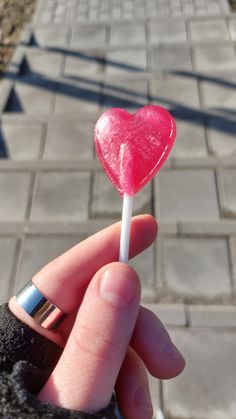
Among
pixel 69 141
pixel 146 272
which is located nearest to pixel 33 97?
pixel 69 141

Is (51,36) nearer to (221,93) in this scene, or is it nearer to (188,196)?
(221,93)

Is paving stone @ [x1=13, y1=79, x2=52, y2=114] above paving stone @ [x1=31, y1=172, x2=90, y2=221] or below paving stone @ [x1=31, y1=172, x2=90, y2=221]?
above

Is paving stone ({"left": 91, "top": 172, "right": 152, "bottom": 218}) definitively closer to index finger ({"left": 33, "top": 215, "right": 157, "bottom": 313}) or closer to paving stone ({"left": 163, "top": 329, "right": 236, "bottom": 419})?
paving stone ({"left": 163, "top": 329, "right": 236, "bottom": 419})

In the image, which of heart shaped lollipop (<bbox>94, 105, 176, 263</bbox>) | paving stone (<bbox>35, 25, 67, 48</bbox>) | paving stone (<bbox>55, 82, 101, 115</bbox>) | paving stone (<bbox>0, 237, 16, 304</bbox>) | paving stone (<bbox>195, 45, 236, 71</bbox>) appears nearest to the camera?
heart shaped lollipop (<bbox>94, 105, 176, 263</bbox>)

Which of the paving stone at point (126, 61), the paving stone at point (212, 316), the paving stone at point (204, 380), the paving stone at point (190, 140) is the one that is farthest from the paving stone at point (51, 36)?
the paving stone at point (204, 380)

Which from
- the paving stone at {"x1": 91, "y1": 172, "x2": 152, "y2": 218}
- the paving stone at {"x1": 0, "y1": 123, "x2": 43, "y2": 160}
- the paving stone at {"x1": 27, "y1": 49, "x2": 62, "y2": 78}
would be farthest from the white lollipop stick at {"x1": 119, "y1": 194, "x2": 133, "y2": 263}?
the paving stone at {"x1": 27, "y1": 49, "x2": 62, "y2": 78}

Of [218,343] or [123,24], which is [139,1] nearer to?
[123,24]

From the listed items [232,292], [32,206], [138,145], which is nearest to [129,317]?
[138,145]
